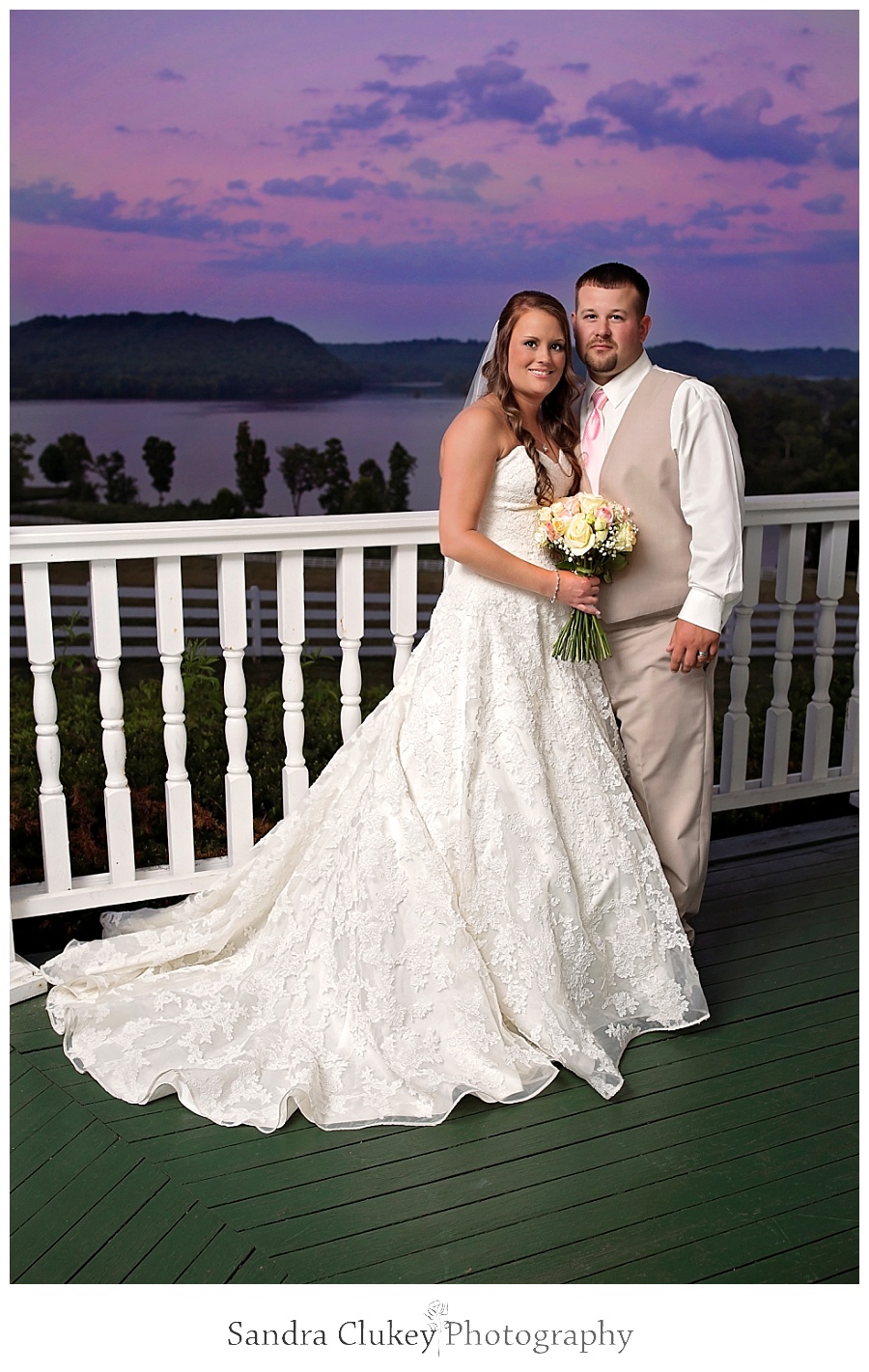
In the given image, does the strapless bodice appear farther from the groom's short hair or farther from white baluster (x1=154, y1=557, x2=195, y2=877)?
white baluster (x1=154, y1=557, x2=195, y2=877)

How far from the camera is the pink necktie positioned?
114 inches

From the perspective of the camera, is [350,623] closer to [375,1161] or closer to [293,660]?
[293,660]

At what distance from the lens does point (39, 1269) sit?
2.09 meters

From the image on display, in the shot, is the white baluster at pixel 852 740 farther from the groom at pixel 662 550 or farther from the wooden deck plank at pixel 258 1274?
the wooden deck plank at pixel 258 1274

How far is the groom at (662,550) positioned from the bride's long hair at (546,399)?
0.14 ft

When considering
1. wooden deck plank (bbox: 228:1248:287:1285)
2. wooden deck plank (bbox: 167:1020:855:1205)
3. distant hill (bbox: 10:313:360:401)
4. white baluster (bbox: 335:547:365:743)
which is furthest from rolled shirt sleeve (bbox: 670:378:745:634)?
distant hill (bbox: 10:313:360:401)

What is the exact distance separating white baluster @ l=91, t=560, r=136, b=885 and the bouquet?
1.06m

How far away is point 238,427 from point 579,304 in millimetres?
8331

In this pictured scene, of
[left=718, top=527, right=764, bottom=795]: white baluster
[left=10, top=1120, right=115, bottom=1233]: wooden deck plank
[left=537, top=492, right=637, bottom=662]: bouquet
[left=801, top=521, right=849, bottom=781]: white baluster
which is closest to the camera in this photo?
[left=10, top=1120, right=115, bottom=1233]: wooden deck plank

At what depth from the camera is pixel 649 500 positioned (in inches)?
112

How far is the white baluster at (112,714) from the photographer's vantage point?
3.03 metres

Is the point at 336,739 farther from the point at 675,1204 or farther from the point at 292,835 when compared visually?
the point at 675,1204

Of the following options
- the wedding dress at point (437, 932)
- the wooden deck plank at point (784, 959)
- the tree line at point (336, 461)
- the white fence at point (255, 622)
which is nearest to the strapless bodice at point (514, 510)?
the wedding dress at point (437, 932)

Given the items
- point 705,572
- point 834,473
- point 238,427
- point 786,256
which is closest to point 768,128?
point 786,256
